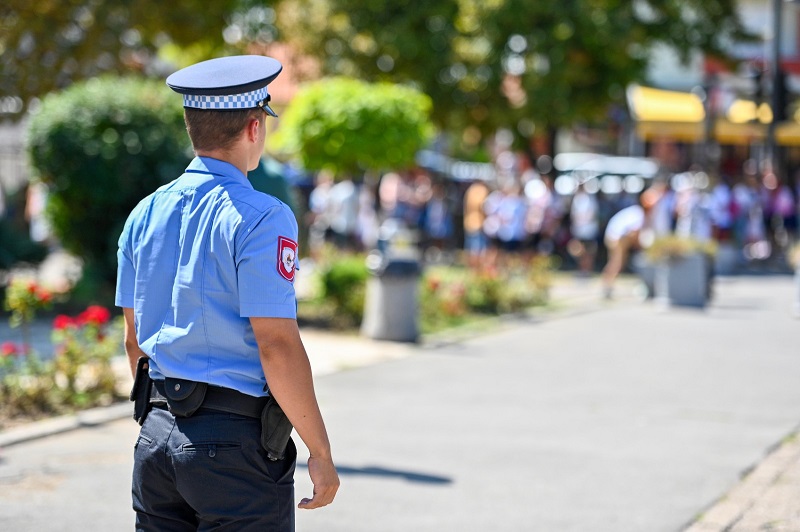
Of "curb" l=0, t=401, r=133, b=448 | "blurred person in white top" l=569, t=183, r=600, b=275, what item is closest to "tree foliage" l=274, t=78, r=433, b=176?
"curb" l=0, t=401, r=133, b=448

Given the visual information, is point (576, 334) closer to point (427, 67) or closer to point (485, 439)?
point (485, 439)

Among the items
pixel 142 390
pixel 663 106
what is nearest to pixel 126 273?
pixel 142 390

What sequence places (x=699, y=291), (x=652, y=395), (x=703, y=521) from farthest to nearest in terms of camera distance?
(x=699, y=291) → (x=652, y=395) → (x=703, y=521)

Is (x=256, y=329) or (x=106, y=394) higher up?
(x=256, y=329)

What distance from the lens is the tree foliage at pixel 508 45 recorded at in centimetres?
2284

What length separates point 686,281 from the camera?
51.6 ft

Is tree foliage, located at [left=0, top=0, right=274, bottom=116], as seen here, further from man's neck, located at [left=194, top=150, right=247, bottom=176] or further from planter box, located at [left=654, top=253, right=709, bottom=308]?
man's neck, located at [left=194, top=150, right=247, bottom=176]

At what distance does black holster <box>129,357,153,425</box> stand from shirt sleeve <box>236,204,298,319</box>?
435 mm

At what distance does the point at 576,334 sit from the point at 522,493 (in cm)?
701

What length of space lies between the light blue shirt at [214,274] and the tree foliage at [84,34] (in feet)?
45.2

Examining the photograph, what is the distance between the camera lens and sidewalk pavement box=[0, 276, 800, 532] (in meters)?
→ 5.80

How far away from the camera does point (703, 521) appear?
19.0 ft

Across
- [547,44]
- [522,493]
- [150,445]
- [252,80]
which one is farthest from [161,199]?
[547,44]

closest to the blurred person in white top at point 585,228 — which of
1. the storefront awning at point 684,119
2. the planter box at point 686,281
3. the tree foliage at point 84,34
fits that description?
the planter box at point 686,281
